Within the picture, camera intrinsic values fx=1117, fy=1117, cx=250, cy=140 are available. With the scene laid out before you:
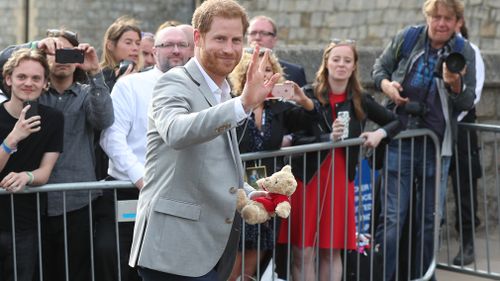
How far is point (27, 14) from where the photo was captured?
29797 millimetres

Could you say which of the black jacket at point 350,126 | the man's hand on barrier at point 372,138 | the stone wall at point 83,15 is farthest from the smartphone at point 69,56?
the stone wall at point 83,15

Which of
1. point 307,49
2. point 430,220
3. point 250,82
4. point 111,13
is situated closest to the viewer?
point 250,82

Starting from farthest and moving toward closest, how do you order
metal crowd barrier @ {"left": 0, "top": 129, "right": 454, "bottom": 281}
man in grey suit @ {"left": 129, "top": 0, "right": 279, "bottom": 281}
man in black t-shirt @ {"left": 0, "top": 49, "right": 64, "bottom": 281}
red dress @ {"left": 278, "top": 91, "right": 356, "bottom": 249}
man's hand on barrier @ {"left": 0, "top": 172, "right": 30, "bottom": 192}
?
red dress @ {"left": 278, "top": 91, "right": 356, "bottom": 249}
metal crowd barrier @ {"left": 0, "top": 129, "right": 454, "bottom": 281}
man in black t-shirt @ {"left": 0, "top": 49, "right": 64, "bottom": 281}
man's hand on barrier @ {"left": 0, "top": 172, "right": 30, "bottom": 192}
man in grey suit @ {"left": 129, "top": 0, "right": 279, "bottom": 281}

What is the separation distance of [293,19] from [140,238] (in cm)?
1613

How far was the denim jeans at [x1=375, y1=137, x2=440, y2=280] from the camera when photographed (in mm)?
7203

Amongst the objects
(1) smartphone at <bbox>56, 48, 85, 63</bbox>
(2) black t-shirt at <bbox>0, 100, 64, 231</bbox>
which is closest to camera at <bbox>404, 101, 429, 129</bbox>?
(1) smartphone at <bbox>56, 48, 85, 63</bbox>

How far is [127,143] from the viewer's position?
6062 mm

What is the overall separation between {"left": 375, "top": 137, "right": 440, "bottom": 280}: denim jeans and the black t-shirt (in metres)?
2.35

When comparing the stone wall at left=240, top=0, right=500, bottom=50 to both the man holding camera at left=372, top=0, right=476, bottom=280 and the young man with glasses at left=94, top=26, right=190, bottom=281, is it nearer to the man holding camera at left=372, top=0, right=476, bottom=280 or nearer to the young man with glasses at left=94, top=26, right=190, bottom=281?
the man holding camera at left=372, top=0, right=476, bottom=280

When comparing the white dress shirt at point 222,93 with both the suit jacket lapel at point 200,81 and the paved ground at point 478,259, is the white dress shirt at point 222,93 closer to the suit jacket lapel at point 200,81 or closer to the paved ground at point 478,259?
the suit jacket lapel at point 200,81

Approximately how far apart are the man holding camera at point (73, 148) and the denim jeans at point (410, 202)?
210 cm

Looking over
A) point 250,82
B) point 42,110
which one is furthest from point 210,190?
point 42,110

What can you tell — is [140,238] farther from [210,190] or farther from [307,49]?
[307,49]

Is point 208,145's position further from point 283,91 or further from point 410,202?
point 410,202
